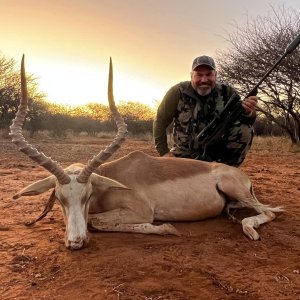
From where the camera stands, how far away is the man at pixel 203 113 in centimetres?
664

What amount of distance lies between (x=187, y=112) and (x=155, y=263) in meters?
3.82

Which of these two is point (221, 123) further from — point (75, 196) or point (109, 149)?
point (75, 196)

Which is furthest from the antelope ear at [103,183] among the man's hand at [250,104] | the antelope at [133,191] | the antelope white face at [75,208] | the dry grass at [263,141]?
the dry grass at [263,141]

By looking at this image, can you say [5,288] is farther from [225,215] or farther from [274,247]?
[225,215]

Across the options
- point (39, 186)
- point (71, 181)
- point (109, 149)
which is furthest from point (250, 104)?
point (39, 186)

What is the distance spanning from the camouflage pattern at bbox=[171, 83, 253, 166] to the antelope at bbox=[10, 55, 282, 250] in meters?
1.41

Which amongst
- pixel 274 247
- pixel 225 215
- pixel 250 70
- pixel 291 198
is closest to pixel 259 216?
pixel 225 215

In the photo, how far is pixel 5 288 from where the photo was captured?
10.2 feet

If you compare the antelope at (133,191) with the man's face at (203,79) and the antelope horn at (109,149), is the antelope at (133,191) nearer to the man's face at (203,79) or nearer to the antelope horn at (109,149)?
the antelope horn at (109,149)

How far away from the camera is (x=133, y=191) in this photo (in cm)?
482

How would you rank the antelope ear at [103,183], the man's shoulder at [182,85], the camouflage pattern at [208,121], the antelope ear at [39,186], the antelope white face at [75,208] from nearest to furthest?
the antelope white face at [75,208] < the antelope ear at [39,186] < the antelope ear at [103,183] < the camouflage pattern at [208,121] < the man's shoulder at [182,85]

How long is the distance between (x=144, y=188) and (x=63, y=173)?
1.15m

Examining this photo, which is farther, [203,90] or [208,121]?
[208,121]

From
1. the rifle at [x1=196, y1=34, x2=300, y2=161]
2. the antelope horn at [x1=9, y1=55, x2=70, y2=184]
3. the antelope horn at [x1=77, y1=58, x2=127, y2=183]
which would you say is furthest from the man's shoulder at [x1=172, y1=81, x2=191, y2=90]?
the antelope horn at [x1=9, y1=55, x2=70, y2=184]
